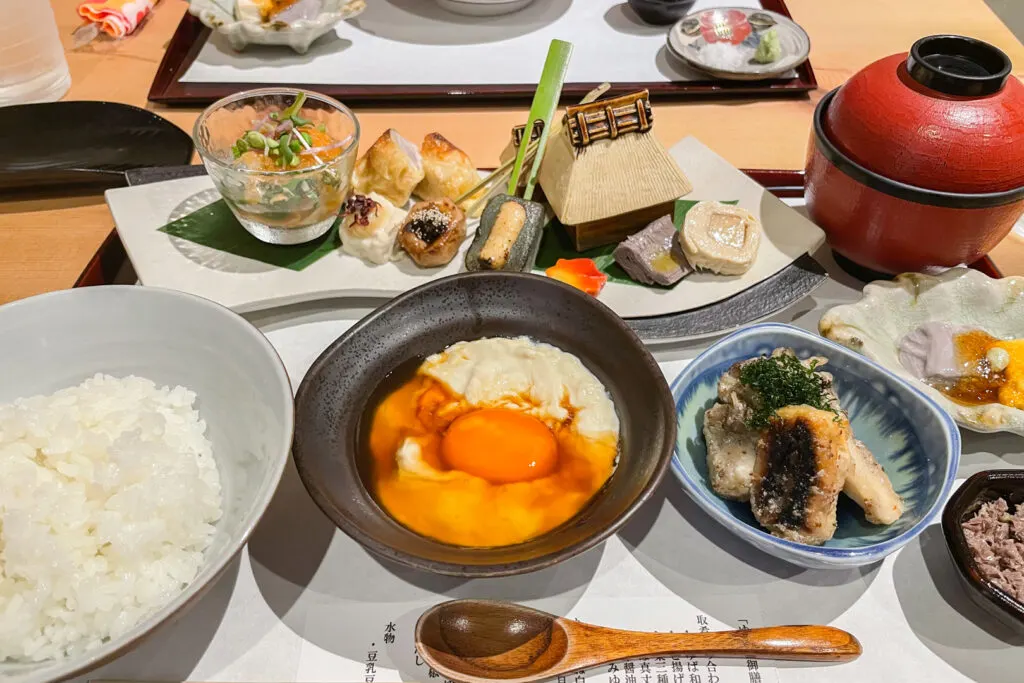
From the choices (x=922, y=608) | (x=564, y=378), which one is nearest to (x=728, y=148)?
(x=564, y=378)

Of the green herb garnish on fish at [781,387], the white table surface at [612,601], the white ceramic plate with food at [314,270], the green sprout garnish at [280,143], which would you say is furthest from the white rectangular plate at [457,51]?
the white table surface at [612,601]

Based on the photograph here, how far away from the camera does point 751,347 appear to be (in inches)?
82.0

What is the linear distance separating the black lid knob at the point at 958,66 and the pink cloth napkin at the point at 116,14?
3787 millimetres

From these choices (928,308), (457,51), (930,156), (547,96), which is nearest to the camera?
(930,156)

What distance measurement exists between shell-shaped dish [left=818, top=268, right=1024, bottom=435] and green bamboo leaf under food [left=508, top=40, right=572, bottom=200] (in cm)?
117

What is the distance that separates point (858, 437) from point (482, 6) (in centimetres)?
302

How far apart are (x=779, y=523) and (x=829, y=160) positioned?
1.31 metres

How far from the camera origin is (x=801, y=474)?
1643 mm

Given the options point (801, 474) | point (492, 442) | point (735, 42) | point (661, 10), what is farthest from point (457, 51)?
point (801, 474)

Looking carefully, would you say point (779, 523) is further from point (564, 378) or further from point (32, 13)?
point (32, 13)

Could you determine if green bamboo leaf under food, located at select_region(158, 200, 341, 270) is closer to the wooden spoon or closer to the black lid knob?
the wooden spoon

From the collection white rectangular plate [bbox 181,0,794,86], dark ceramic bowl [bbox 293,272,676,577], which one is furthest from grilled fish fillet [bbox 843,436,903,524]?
white rectangular plate [bbox 181,0,794,86]

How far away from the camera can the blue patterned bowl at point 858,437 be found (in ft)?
5.35

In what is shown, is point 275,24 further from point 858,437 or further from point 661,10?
point 858,437
